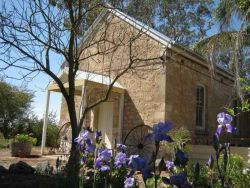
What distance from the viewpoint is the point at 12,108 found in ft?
80.8

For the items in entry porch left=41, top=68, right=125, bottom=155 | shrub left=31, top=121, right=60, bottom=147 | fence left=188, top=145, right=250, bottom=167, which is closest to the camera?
fence left=188, top=145, right=250, bottom=167

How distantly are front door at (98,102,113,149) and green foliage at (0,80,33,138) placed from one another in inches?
361

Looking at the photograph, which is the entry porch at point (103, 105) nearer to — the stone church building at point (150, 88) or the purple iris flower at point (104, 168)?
the stone church building at point (150, 88)

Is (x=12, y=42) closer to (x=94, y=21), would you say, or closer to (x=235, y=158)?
(x=94, y=21)

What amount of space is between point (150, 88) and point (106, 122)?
2.59 metres

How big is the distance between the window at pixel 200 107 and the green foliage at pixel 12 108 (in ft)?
38.6

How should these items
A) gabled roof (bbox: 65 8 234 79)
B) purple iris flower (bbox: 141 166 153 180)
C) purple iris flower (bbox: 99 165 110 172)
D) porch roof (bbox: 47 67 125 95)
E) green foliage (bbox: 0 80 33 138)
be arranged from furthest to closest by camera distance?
green foliage (bbox: 0 80 33 138) < porch roof (bbox: 47 67 125 95) < gabled roof (bbox: 65 8 234 79) < purple iris flower (bbox: 99 165 110 172) < purple iris flower (bbox: 141 166 153 180)

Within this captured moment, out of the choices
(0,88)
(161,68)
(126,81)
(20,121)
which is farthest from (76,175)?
(0,88)

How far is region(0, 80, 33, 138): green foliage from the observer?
2334cm

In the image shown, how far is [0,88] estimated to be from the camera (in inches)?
995

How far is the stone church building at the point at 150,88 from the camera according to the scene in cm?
1295

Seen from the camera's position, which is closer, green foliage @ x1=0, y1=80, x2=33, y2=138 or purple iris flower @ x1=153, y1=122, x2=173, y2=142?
purple iris flower @ x1=153, y1=122, x2=173, y2=142

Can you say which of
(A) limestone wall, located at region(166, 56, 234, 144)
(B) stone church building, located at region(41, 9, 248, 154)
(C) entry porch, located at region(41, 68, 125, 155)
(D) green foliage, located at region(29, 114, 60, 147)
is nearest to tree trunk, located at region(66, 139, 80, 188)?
(B) stone church building, located at region(41, 9, 248, 154)

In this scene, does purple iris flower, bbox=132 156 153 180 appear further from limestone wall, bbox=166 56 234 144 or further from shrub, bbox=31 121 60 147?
shrub, bbox=31 121 60 147
